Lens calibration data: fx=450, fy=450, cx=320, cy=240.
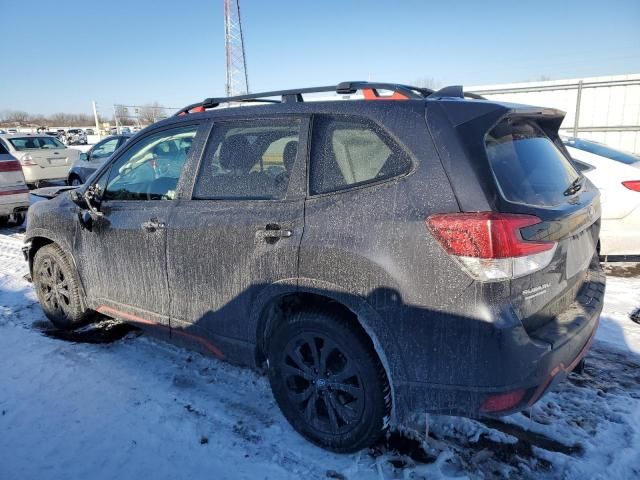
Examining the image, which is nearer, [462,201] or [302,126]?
[462,201]

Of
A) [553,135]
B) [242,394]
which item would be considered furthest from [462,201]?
[242,394]

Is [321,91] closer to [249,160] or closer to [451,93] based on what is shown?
[249,160]

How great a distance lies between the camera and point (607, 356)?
11.3 ft

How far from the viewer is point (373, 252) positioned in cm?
214

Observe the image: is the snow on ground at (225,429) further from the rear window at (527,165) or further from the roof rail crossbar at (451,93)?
the roof rail crossbar at (451,93)

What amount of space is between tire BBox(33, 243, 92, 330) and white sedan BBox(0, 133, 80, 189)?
33.1 ft

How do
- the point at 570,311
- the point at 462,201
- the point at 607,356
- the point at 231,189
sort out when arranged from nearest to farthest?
the point at 462,201, the point at 570,311, the point at 231,189, the point at 607,356

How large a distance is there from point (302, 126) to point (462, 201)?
3.43 feet

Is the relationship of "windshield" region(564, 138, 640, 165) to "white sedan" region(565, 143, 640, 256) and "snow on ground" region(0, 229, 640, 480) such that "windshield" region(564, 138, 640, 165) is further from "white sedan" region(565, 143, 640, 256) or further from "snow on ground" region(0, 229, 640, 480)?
"snow on ground" region(0, 229, 640, 480)

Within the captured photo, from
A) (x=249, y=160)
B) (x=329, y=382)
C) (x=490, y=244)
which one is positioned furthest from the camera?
(x=249, y=160)

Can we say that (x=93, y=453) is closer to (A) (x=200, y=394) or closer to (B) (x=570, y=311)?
(A) (x=200, y=394)

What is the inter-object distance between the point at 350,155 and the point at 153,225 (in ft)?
5.06

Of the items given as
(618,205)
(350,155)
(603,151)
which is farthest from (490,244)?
(603,151)

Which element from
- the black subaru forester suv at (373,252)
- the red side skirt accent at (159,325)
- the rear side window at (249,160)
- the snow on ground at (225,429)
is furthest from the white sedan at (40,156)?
the rear side window at (249,160)
